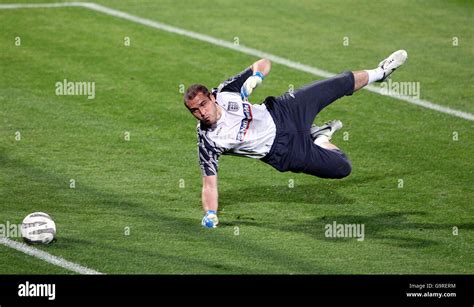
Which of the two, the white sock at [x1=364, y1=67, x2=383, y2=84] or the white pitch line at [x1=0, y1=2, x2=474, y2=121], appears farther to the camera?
the white pitch line at [x1=0, y1=2, x2=474, y2=121]

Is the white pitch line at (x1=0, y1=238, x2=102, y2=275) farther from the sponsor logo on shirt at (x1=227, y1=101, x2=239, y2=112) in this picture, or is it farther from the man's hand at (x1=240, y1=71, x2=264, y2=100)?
the man's hand at (x1=240, y1=71, x2=264, y2=100)

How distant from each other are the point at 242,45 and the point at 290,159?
30.3 ft

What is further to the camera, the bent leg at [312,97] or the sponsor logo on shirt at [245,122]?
the bent leg at [312,97]

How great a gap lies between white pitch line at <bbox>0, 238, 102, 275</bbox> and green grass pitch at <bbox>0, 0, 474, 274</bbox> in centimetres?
13

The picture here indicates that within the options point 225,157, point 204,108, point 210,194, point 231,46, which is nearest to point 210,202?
point 210,194

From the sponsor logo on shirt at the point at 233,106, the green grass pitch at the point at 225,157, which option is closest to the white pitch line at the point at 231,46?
the green grass pitch at the point at 225,157

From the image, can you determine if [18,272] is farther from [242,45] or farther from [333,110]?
[242,45]

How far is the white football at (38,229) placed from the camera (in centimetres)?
1417

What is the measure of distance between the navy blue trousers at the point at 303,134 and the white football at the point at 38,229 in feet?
8.96

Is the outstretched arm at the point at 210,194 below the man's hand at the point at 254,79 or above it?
below

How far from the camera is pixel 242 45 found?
78.0ft

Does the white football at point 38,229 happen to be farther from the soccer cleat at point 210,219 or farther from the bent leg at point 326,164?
the bent leg at point 326,164

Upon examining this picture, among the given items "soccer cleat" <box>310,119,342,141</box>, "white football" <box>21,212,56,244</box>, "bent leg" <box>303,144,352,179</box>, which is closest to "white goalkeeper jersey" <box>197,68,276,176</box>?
"bent leg" <box>303,144,352,179</box>

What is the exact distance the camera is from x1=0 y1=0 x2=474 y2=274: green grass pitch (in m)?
14.2
